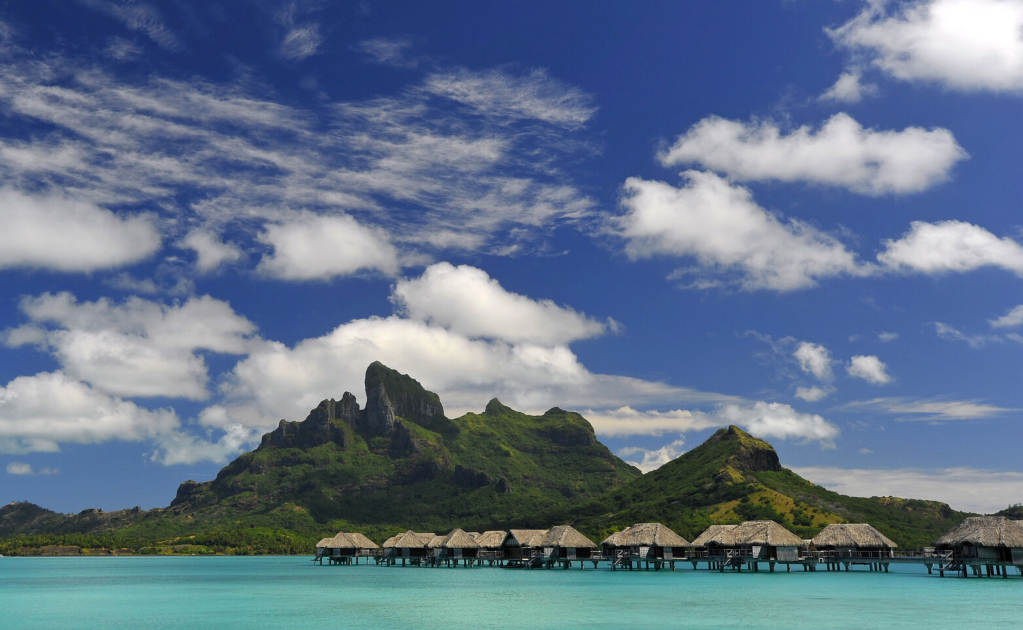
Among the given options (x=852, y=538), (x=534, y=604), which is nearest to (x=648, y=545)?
(x=852, y=538)

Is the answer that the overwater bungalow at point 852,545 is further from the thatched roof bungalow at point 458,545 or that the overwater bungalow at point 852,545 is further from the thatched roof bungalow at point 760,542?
the thatched roof bungalow at point 458,545

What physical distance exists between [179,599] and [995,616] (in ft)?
176

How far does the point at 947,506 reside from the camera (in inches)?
6432

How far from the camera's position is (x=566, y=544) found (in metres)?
94.1

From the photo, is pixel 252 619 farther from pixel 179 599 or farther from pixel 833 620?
pixel 833 620

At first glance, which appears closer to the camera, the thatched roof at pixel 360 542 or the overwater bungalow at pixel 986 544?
the overwater bungalow at pixel 986 544

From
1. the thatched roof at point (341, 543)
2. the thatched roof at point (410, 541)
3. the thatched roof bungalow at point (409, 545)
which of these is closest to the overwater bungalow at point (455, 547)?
the thatched roof bungalow at point (409, 545)

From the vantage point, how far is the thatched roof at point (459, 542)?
107 m

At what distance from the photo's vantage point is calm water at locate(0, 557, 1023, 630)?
41.8 m

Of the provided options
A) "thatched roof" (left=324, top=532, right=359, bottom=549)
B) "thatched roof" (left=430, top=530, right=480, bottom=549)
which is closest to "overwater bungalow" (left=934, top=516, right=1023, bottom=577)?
"thatched roof" (left=430, top=530, right=480, bottom=549)

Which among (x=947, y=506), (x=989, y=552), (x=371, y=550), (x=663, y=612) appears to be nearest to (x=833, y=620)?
(x=663, y=612)

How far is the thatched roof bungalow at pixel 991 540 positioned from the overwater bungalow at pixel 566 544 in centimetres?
3893

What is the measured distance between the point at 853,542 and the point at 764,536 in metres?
9.84

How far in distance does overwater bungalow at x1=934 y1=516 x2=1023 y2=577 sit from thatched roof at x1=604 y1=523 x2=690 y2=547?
89.6ft
